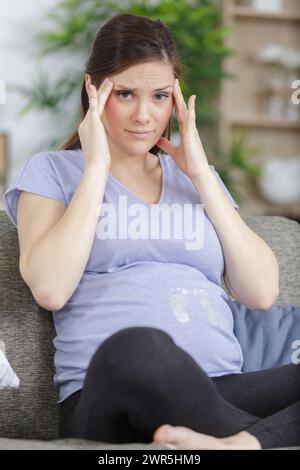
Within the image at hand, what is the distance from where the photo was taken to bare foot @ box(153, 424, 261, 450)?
29.1 inches

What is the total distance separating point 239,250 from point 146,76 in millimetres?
244

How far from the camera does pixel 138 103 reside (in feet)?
3.08

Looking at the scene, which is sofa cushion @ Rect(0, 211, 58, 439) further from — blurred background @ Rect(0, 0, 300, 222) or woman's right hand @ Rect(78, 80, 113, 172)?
blurred background @ Rect(0, 0, 300, 222)

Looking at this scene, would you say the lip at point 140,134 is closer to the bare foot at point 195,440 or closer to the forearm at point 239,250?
the forearm at point 239,250

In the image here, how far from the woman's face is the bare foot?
38cm

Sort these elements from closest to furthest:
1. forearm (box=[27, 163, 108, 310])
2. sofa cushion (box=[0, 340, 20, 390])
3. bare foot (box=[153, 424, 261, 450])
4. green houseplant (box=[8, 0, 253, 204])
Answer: bare foot (box=[153, 424, 261, 450]) → forearm (box=[27, 163, 108, 310]) → sofa cushion (box=[0, 340, 20, 390]) → green houseplant (box=[8, 0, 253, 204])

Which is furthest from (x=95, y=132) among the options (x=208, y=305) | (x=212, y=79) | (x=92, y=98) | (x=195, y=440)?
(x=212, y=79)

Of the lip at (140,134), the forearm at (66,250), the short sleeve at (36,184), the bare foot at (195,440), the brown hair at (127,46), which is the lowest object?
the bare foot at (195,440)

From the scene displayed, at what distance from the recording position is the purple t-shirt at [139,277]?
2.96 feet

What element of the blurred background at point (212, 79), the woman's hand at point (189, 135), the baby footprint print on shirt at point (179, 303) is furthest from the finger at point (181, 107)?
the blurred background at point (212, 79)

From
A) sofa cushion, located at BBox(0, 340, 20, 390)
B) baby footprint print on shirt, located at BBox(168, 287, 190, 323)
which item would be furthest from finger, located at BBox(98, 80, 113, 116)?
sofa cushion, located at BBox(0, 340, 20, 390)

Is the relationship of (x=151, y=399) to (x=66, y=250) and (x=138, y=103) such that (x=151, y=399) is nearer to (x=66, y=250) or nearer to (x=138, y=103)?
(x=66, y=250)

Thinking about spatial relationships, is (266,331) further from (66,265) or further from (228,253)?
(66,265)

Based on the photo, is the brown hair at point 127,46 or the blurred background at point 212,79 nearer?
the brown hair at point 127,46
